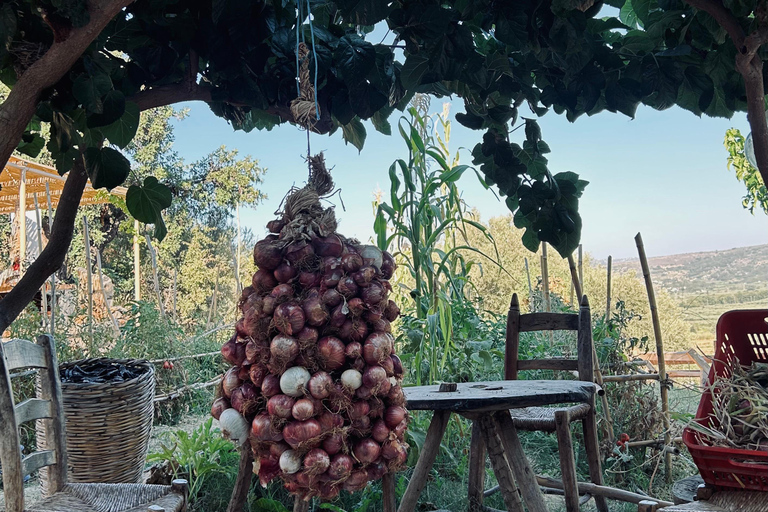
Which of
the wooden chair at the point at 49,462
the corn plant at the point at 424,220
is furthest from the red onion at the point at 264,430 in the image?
the corn plant at the point at 424,220

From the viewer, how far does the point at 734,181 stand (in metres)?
5.30

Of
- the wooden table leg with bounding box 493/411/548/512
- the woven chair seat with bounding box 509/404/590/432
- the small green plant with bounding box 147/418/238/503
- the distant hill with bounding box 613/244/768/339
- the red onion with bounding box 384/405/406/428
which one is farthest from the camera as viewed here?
the distant hill with bounding box 613/244/768/339

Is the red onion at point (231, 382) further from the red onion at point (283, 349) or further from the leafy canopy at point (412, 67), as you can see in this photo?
the leafy canopy at point (412, 67)

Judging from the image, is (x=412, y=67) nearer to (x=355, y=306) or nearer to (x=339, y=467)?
(x=355, y=306)

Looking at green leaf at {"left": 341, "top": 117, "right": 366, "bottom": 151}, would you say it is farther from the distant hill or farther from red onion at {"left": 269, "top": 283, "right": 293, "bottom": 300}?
the distant hill

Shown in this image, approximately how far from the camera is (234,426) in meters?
1.11

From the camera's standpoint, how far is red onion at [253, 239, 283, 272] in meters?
1.10

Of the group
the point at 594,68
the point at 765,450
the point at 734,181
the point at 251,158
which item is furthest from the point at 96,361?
the point at 251,158

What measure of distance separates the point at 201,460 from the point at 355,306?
Answer: 185 cm

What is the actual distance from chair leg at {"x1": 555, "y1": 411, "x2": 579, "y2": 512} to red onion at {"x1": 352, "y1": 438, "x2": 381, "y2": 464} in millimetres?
1096

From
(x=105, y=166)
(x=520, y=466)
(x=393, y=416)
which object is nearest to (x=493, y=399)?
(x=520, y=466)

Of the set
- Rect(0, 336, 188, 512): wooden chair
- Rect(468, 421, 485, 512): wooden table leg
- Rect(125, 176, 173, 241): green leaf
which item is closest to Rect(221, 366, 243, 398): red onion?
Rect(0, 336, 188, 512): wooden chair

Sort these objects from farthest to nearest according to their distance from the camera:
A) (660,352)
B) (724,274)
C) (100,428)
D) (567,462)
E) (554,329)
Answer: (724,274)
(660,352)
(554,329)
(100,428)
(567,462)

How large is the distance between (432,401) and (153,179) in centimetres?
97
